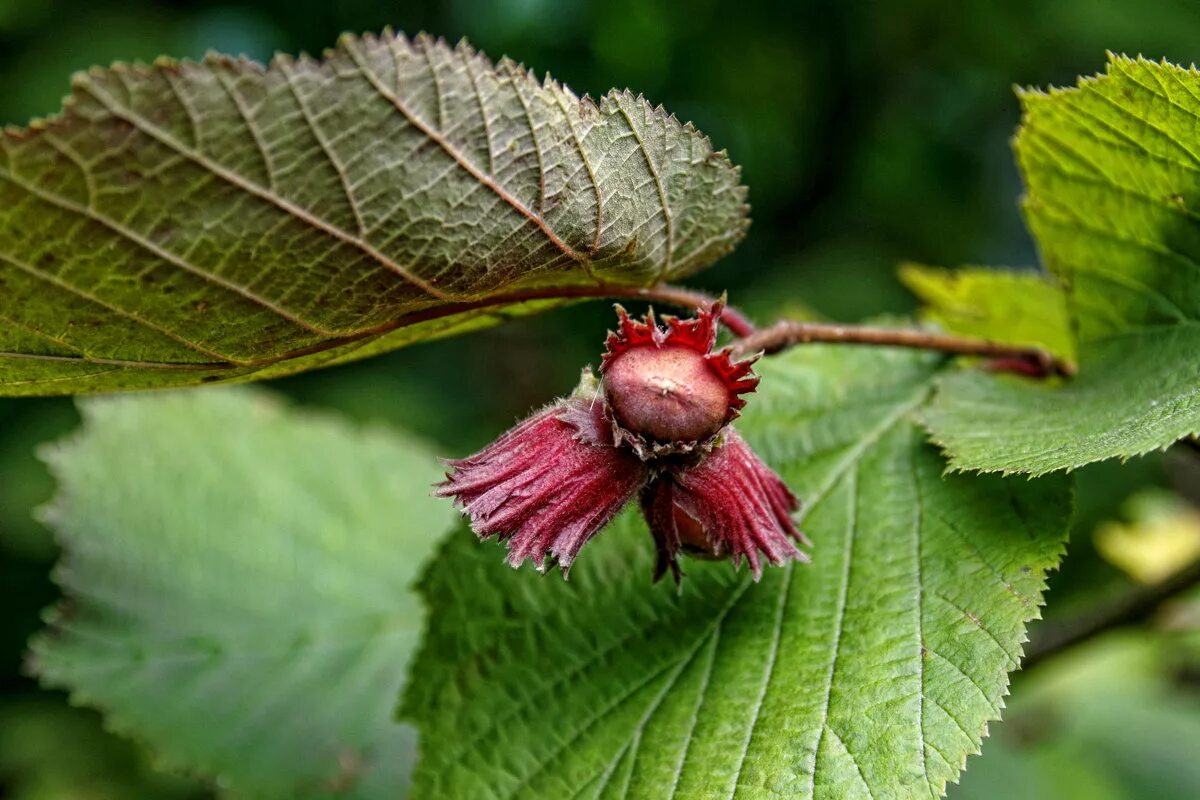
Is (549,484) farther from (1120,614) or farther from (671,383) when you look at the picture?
(1120,614)

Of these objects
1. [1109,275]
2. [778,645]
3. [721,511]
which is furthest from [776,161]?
[721,511]

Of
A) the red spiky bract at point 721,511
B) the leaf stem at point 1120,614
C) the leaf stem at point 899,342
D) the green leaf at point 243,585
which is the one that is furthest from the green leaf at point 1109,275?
the green leaf at point 243,585

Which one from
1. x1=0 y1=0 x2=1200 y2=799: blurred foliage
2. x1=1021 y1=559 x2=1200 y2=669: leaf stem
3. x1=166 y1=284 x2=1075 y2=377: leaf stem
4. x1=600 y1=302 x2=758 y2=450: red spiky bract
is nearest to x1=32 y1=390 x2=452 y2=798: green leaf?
x1=0 y1=0 x2=1200 y2=799: blurred foliage

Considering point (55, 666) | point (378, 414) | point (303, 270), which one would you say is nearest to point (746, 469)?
point (303, 270)

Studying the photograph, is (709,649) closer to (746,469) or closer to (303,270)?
(746,469)

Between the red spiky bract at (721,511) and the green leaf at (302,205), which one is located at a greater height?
the green leaf at (302,205)

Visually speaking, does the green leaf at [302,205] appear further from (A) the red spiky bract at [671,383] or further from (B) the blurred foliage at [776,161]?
(B) the blurred foliage at [776,161]
